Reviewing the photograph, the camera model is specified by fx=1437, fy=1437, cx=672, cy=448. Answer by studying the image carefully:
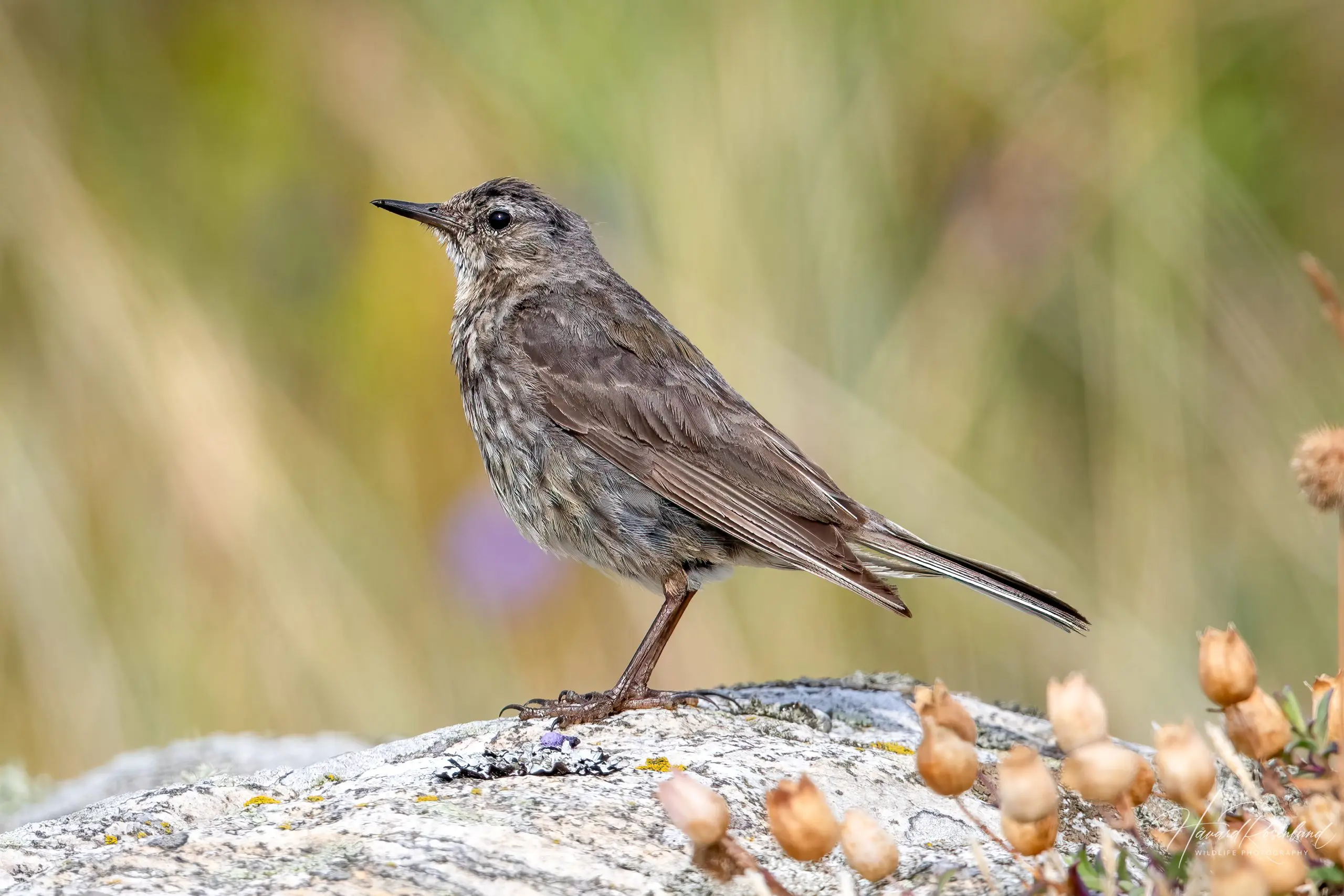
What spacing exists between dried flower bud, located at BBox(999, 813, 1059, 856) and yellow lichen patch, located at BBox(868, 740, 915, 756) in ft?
4.65

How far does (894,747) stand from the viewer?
11.5 feet

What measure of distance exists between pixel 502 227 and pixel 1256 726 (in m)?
3.80

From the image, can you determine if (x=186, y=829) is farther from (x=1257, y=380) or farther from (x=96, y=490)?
(x=1257, y=380)

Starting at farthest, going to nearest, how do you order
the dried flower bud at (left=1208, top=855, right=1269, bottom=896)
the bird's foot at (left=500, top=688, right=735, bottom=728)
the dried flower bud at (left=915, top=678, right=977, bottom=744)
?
the bird's foot at (left=500, top=688, right=735, bottom=728), the dried flower bud at (left=915, top=678, right=977, bottom=744), the dried flower bud at (left=1208, top=855, right=1269, bottom=896)

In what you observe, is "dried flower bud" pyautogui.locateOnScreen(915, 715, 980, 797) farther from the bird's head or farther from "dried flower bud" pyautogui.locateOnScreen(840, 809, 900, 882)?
the bird's head

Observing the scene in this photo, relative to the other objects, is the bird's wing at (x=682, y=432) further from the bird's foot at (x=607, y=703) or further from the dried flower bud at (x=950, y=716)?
the dried flower bud at (x=950, y=716)

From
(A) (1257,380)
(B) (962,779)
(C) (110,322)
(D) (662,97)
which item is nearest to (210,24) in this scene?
(C) (110,322)

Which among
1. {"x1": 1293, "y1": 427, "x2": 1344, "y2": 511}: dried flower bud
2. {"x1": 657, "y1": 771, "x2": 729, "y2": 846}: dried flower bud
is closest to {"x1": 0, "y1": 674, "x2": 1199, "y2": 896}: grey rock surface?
{"x1": 657, "y1": 771, "x2": 729, "y2": 846}: dried flower bud

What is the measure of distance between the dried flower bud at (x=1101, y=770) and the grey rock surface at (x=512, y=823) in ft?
0.97

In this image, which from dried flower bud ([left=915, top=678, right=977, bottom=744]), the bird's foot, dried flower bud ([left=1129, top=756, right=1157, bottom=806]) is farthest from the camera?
the bird's foot

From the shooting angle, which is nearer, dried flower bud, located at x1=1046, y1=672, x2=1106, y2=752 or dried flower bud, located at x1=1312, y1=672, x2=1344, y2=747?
dried flower bud, located at x1=1046, y1=672, x2=1106, y2=752

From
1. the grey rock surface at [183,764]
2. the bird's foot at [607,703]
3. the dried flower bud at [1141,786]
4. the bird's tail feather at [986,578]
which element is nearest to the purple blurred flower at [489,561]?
the grey rock surface at [183,764]

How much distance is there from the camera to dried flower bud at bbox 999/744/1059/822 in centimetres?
189

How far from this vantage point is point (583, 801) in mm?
2756
